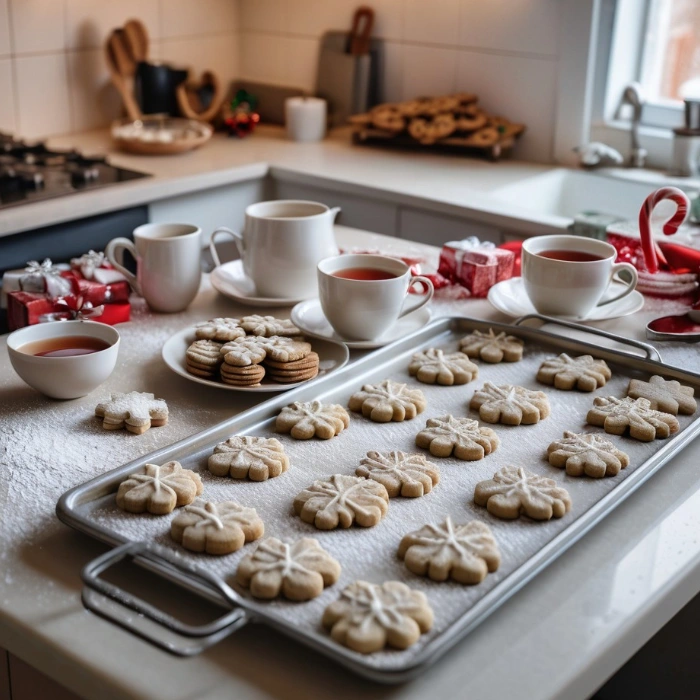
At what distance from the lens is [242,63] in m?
3.22

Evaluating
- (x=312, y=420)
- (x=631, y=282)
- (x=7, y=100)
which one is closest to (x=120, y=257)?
(x=312, y=420)

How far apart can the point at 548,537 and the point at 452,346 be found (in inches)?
18.9

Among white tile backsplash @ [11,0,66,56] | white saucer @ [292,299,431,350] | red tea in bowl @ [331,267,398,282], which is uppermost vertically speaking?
white tile backsplash @ [11,0,66,56]

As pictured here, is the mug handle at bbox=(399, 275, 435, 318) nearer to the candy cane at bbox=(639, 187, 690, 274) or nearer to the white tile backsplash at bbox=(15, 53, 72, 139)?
the candy cane at bbox=(639, 187, 690, 274)

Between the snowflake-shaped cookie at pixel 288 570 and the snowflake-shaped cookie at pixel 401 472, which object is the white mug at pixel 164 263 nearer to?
the snowflake-shaped cookie at pixel 401 472

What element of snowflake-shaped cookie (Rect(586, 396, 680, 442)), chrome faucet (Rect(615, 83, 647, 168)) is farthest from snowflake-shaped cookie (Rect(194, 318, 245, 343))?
chrome faucet (Rect(615, 83, 647, 168))

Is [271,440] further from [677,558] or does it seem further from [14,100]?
[14,100]

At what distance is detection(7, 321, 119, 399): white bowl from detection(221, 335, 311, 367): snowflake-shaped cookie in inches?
5.5

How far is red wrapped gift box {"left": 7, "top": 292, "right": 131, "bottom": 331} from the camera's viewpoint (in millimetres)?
1274

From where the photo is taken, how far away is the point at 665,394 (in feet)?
3.57

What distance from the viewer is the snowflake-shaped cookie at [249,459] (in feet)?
3.03

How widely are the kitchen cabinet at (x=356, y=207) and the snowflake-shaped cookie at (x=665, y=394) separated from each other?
1283 mm

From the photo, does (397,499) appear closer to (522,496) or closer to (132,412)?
(522,496)

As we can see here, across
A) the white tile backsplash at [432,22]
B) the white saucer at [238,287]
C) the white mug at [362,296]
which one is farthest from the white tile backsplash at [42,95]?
the white mug at [362,296]
